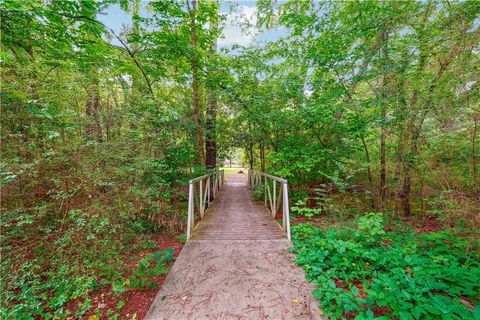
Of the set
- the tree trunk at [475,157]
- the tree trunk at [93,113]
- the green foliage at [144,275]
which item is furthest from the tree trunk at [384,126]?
the tree trunk at [93,113]

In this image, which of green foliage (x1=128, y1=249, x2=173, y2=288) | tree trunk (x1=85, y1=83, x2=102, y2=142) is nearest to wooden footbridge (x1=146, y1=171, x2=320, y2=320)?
green foliage (x1=128, y1=249, x2=173, y2=288)

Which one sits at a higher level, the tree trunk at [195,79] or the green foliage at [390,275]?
the tree trunk at [195,79]

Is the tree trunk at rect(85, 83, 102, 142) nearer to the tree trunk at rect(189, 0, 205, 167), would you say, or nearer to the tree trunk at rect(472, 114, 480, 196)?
the tree trunk at rect(189, 0, 205, 167)

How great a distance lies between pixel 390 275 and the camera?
6.71ft

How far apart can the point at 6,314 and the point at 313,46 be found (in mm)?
6670

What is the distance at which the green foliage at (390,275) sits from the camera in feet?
5.04

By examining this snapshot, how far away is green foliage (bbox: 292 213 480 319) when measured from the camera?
5.04ft

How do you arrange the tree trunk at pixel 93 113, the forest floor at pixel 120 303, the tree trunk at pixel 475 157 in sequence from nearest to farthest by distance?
the forest floor at pixel 120 303 < the tree trunk at pixel 475 157 < the tree trunk at pixel 93 113

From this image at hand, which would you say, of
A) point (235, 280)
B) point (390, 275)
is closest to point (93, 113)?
point (235, 280)

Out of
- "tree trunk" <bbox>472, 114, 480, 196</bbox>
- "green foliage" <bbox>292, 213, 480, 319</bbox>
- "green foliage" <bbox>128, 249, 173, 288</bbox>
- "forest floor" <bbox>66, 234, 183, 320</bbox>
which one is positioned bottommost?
"forest floor" <bbox>66, 234, 183, 320</bbox>

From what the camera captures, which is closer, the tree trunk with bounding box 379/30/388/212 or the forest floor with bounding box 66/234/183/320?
the forest floor with bounding box 66/234/183/320

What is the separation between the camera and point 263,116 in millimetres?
4793

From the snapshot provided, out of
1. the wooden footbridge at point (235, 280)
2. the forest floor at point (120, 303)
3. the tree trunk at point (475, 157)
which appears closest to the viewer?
the wooden footbridge at point (235, 280)

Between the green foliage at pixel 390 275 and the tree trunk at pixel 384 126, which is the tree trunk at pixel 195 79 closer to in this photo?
the green foliage at pixel 390 275
